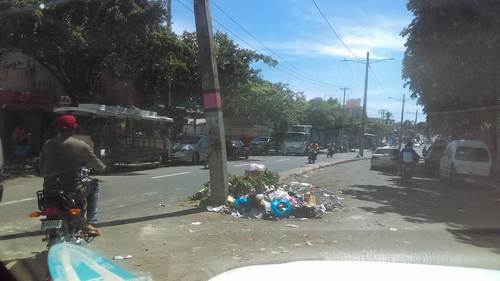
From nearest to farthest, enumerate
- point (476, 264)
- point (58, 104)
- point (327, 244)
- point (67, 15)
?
point (476, 264) → point (327, 244) → point (67, 15) → point (58, 104)

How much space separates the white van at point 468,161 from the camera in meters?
22.0

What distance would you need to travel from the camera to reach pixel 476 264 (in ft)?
25.9

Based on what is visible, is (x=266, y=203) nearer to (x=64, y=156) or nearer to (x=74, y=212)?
(x=64, y=156)

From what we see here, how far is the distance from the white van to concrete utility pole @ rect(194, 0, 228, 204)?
538 inches

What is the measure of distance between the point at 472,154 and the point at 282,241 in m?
15.9

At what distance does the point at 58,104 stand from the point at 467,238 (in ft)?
70.1

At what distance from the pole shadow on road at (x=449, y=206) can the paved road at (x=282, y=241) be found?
40mm

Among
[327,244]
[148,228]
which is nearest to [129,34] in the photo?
[148,228]

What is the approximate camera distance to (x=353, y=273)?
8.69 ft

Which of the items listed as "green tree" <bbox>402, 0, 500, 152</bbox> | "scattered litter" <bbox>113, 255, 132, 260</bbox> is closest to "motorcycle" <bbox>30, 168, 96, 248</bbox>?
"scattered litter" <bbox>113, 255, 132, 260</bbox>

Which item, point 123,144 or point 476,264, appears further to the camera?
point 123,144

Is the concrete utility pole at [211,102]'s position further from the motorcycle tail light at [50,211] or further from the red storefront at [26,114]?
the red storefront at [26,114]

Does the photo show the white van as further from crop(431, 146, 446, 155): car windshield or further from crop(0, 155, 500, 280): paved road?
crop(431, 146, 446, 155): car windshield

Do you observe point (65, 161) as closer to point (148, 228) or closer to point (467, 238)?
point (148, 228)
